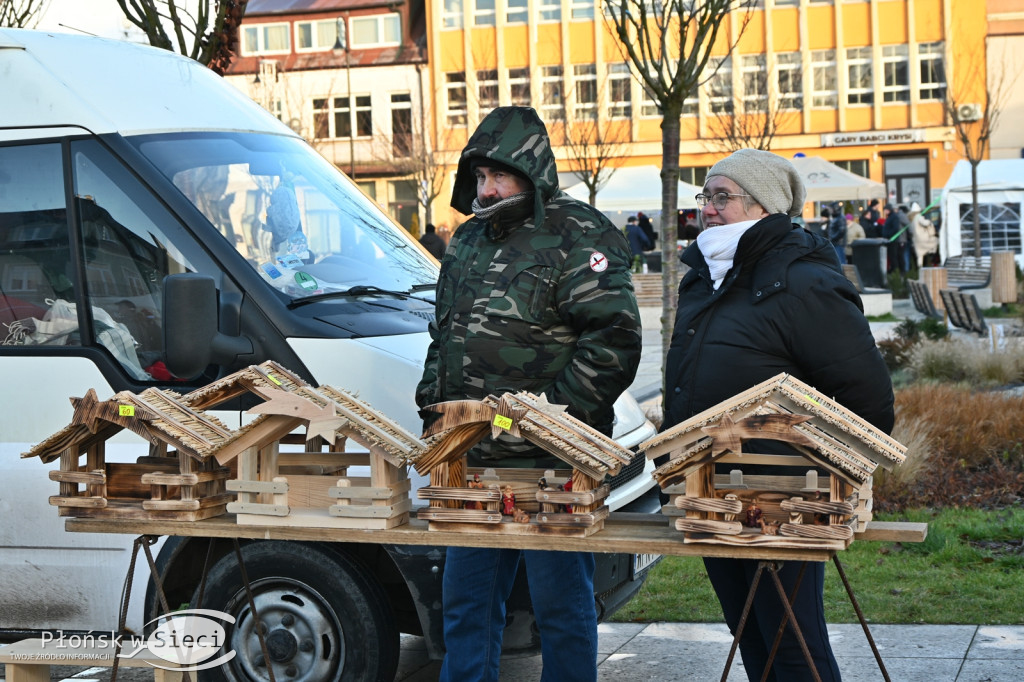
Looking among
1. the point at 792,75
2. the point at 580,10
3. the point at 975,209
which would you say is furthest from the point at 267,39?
the point at 975,209

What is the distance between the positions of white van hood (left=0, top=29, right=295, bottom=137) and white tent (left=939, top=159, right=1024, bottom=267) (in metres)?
25.4

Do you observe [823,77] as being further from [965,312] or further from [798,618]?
[798,618]

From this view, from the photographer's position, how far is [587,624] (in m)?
4.12

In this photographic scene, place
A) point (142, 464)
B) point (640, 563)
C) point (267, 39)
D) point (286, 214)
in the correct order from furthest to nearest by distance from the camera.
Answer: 1. point (267, 39)
2. point (286, 214)
3. point (640, 563)
4. point (142, 464)

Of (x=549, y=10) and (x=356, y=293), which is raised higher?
(x=549, y=10)

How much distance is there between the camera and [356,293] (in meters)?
4.99

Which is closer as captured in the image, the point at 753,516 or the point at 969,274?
the point at 753,516

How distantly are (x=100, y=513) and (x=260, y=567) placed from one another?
2.66 feet

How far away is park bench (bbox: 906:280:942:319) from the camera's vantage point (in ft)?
61.9

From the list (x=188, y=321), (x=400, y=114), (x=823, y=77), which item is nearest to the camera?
(x=188, y=321)

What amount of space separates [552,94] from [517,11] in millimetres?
4671

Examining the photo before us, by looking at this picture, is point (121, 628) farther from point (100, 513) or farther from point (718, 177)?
point (718, 177)

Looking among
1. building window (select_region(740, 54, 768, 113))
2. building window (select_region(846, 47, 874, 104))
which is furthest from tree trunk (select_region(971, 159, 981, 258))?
building window (select_region(846, 47, 874, 104))

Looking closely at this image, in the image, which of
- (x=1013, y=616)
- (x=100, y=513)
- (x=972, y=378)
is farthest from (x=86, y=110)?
(x=972, y=378)
